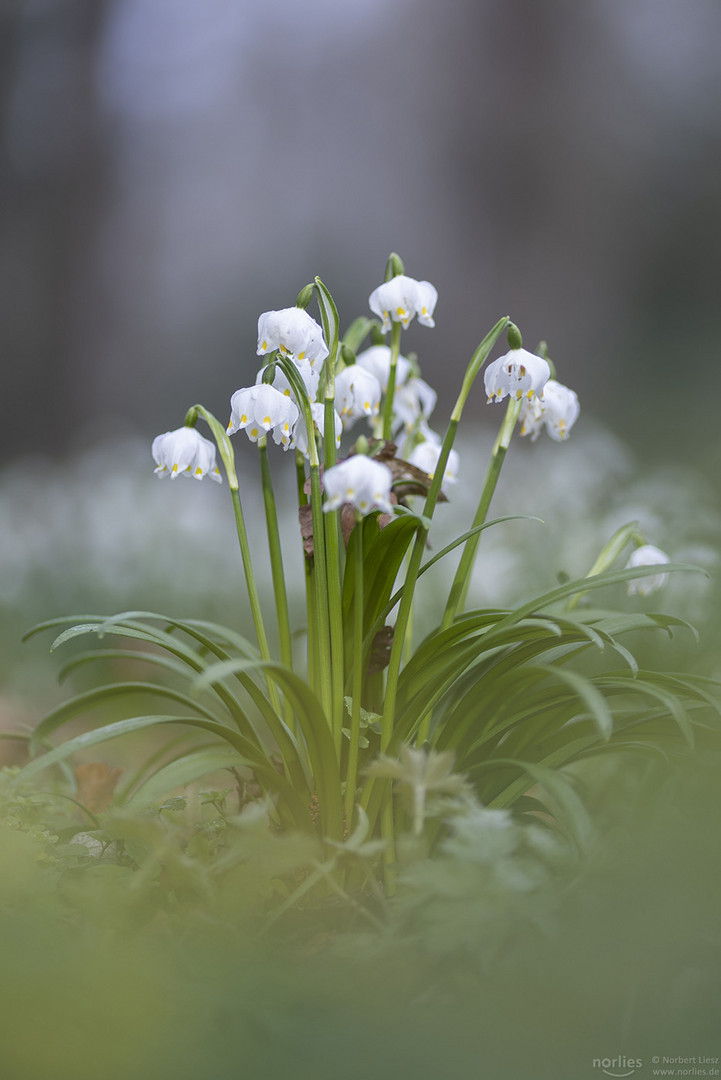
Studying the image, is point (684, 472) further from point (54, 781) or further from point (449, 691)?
point (54, 781)

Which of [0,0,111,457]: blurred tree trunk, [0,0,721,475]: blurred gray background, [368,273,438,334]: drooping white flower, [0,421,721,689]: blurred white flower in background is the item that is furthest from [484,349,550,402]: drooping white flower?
[0,0,111,457]: blurred tree trunk

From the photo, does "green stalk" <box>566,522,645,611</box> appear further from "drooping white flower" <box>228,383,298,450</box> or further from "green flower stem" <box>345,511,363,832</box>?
"drooping white flower" <box>228,383,298,450</box>

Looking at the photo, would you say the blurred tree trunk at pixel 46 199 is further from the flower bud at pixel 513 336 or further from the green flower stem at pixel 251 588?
the flower bud at pixel 513 336

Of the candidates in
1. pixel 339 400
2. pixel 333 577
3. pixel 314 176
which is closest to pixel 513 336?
pixel 339 400

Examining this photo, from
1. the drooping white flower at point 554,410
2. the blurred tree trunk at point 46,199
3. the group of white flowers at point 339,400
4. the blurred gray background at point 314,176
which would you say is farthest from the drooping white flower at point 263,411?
the blurred tree trunk at point 46,199

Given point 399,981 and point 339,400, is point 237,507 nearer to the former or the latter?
point 339,400

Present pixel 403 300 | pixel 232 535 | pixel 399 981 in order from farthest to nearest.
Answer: pixel 232 535 < pixel 403 300 < pixel 399 981
